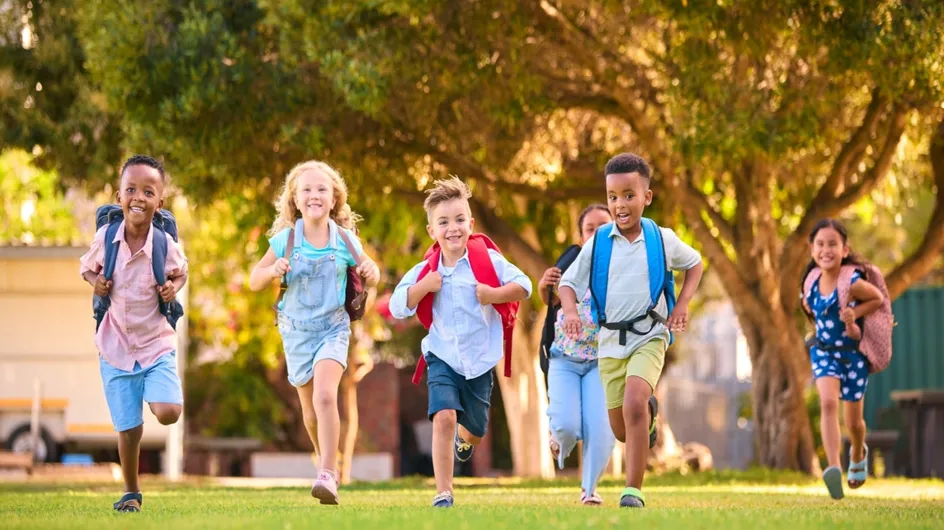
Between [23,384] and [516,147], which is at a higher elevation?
[516,147]

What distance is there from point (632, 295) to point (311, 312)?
188cm

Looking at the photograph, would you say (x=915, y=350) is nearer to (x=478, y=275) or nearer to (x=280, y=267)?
(x=478, y=275)

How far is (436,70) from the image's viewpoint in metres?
13.4

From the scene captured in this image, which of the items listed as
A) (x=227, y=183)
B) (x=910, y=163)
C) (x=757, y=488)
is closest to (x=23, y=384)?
(x=227, y=183)

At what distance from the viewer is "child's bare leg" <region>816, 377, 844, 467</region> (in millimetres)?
9914

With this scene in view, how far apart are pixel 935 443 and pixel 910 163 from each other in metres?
3.25

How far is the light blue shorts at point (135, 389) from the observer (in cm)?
787

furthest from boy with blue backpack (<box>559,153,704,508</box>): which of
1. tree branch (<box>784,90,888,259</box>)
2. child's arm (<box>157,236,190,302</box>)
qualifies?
tree branch (<box>784,90,888,259</box>)

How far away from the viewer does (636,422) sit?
7820 mm

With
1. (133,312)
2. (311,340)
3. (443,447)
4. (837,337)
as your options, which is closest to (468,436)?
(443,447)

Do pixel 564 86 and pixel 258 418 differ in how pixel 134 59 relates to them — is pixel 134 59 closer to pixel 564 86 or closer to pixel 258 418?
pixel 564 86

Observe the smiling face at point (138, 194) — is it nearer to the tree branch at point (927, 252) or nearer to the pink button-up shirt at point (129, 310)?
the pink button-up shirt at point (129, 310)

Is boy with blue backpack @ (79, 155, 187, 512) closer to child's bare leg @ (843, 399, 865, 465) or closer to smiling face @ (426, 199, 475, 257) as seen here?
smiling face @ (426, 199, 475, 257)

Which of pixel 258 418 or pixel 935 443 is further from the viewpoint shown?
pixel 258 418
